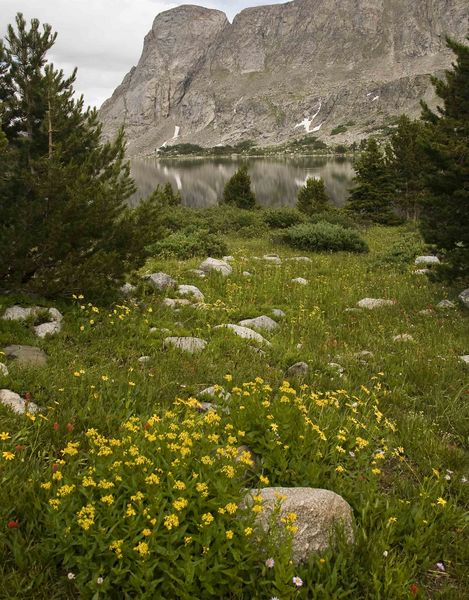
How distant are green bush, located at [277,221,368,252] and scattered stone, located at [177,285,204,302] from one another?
35.3 ft

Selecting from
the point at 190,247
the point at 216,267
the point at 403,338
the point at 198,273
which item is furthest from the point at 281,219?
the point at 403,338

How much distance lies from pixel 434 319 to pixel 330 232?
37.4 feet

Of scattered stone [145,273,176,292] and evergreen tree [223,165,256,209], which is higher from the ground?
evergreen tree [223,165,256,209]

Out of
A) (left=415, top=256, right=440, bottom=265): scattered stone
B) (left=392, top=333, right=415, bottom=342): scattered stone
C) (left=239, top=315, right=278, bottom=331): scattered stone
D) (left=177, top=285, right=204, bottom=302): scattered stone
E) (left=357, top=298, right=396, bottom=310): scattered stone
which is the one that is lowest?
(left=357, top=298, right=396, bottom=310): scattered stone

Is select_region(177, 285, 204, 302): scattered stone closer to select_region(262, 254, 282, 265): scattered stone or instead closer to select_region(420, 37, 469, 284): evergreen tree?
select_region(262, 254, 282, 265): scattered stone

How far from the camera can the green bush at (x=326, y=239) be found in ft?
65.1

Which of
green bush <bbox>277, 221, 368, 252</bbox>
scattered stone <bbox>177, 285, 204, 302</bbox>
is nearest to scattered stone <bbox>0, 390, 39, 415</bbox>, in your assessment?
scattered stone <bbox>177, 285, 204, 302</bbox>

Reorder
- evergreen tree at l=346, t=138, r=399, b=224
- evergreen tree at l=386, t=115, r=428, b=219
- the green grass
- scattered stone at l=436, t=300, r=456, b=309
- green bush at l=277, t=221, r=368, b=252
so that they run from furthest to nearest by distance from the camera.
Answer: evergreen tree at l=386, t=115, r=428, b=219 → evergreen tree at l=346, t=138, r=399, b=224 → green bush at l=277, t=221, r=368, b=252 → scattered stone at l=436, t=300, r=456, b=309 → the green grass

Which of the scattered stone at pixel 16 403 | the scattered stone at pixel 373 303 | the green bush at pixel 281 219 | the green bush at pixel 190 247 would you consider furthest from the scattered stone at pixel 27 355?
the green bush at pixel 281 219

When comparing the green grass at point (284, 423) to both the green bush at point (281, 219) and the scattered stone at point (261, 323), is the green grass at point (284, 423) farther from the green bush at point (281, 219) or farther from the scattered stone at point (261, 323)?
the green bush at point (281, 219)

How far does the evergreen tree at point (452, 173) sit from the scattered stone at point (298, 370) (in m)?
6.23

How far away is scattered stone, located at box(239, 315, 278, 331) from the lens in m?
8.37

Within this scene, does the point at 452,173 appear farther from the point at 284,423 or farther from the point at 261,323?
the point at 284,423

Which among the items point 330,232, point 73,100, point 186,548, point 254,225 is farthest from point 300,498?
point 254,225
